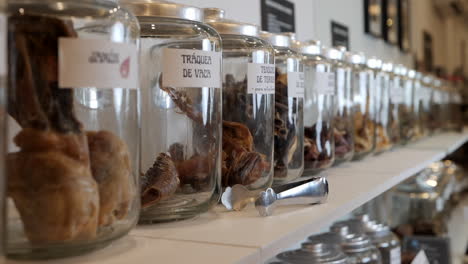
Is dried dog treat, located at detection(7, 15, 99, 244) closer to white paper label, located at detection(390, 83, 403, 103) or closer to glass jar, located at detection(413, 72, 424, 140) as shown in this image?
white paper label, located at detection(390, 83, 403, 103)

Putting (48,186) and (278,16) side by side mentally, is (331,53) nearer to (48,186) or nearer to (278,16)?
(278,16)

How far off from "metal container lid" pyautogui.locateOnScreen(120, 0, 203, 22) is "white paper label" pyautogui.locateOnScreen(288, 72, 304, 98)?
0.26m

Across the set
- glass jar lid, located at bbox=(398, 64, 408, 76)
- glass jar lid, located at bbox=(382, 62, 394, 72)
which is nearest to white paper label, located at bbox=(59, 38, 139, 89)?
glass jar lid, located at bbox=(382, 62, 394, 72)

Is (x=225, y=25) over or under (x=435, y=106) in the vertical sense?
over

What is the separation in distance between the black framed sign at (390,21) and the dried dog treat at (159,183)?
6.96ft

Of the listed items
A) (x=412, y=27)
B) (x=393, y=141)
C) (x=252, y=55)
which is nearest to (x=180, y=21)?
(x=252, y=55)

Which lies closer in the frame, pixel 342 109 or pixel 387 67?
pixel 342 109

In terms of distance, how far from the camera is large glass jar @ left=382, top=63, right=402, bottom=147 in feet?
5.04

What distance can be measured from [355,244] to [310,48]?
0.42 metres

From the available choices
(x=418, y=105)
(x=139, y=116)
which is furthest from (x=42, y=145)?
(x=418, y=105)

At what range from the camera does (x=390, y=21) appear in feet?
8.80

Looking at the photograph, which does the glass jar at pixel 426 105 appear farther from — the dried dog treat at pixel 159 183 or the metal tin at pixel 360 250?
the dried dog treat at pixel 159 183

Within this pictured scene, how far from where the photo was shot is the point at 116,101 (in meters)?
0.50

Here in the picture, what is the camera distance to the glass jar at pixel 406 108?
1.70 m
